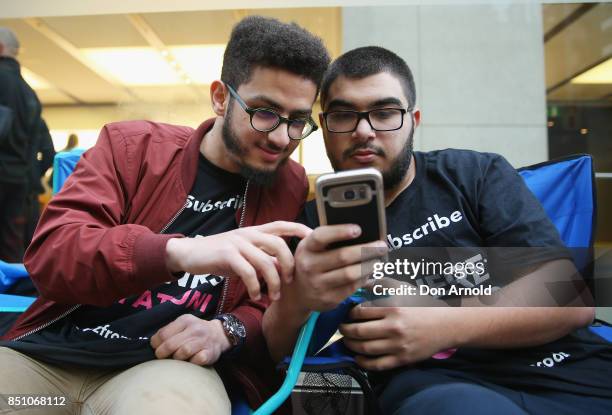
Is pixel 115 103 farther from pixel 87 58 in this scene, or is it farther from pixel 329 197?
pixel 329 197

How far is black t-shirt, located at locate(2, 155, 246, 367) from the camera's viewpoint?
3.46 ft

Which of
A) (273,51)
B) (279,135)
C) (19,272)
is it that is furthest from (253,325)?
(19,272)

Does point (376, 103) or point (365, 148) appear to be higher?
point (376, 103)

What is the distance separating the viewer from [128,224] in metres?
1.00

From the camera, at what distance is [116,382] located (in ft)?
3.32

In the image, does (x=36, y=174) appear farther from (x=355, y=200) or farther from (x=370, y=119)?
(x=355, y=200)

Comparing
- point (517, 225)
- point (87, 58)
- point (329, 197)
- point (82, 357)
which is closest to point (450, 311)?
point (517, 225)

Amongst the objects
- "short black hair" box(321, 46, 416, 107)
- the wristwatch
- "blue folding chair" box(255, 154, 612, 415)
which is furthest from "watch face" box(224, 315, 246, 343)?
"blue folding chair" box(255, 154, 612, 415)

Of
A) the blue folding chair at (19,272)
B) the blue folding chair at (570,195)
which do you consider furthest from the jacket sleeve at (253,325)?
the blue folding chair at (570,195)

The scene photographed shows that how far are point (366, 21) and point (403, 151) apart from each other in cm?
204

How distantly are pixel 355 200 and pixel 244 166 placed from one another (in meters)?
0.54

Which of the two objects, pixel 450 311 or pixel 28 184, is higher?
pixel 28 184

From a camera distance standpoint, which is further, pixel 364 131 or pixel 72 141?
pixel 72 141

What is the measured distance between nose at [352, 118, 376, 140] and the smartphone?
560 mm
